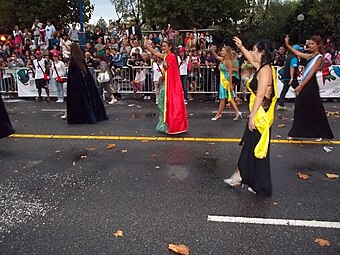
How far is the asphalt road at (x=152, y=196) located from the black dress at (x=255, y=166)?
0.48 ft

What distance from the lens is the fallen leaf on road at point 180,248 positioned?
131 inches

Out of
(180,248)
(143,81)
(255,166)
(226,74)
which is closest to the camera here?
(180,248)

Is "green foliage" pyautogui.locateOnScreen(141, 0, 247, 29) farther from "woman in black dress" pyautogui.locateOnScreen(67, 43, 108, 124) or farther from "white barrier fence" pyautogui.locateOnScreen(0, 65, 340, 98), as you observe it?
"woman in black dress" pyautogui.locateOnScreen(67, 43, 108, 124)

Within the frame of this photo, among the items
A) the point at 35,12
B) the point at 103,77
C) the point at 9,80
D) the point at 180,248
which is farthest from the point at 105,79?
the point at 35,12

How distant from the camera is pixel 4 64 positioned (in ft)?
49.1

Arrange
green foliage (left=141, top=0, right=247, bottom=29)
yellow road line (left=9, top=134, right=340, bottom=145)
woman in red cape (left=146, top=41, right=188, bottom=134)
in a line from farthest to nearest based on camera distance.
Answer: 1. green foliage (left=141, top=0, right=247, bottom=29)
2. woman in red cape (left=146, top=41, right=188, bottom=134)
3. yellow road line (left=9, top=134, right=340, bottom=145)

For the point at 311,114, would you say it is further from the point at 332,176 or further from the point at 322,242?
the point at 322,242

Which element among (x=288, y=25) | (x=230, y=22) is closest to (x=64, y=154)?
(x=230, y=22)

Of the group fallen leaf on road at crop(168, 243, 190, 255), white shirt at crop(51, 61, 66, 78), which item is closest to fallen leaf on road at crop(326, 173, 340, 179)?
fallen leaf on road at crop(168, 243, 190, 255)

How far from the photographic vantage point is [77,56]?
847 centimetres

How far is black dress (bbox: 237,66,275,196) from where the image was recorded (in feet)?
14.6

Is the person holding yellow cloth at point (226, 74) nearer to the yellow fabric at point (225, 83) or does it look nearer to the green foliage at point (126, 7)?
the yellow fabric at point (225, 83)

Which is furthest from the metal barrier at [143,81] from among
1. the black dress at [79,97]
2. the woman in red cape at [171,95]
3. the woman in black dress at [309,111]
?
the woman in black dress at [309,111]

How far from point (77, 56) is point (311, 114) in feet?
17.2
